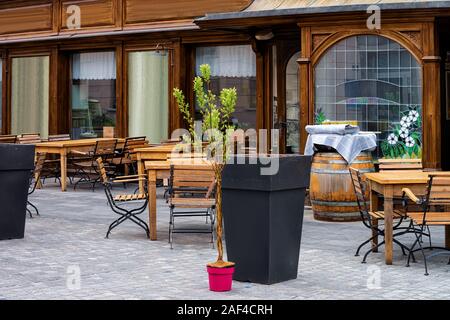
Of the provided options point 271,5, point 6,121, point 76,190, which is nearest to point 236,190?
point 271,5

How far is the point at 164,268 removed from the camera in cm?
900

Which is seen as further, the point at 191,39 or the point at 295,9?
the point at 191,39

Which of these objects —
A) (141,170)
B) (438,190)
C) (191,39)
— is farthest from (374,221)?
(191,39)

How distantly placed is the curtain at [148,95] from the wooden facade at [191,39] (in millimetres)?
178

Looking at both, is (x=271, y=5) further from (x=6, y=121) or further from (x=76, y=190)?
(x=6, y=121)

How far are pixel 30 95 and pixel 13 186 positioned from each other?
1169 centimetres

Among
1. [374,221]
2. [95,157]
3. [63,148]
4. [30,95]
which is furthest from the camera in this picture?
[30,95]

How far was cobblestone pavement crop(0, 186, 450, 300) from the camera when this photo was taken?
7703 millimetres

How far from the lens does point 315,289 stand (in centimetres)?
790

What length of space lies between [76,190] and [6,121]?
579 centimetres

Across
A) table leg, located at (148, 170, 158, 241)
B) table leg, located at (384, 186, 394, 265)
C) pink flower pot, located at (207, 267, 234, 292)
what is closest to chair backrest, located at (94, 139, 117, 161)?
table leg, located at (148, 170, 158, 241)

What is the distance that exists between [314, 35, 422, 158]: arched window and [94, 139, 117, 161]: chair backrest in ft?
17.1

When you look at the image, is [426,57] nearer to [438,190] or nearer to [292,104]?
[292,104]

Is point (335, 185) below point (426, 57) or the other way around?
below
